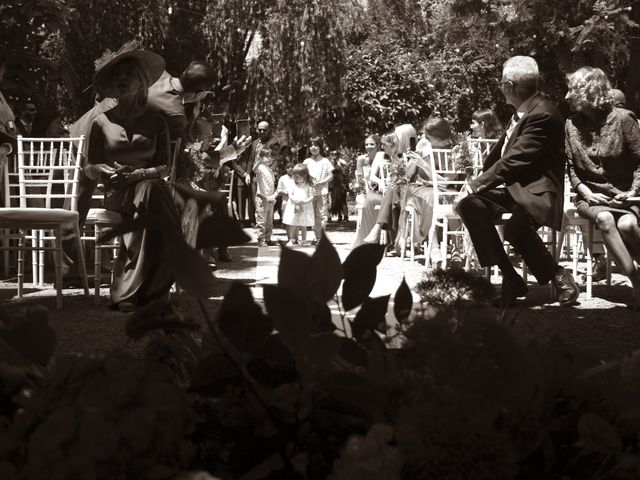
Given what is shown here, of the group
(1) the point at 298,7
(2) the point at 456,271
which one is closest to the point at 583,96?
(2) the point at 456,271

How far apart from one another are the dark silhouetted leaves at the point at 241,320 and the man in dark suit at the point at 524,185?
280 inches

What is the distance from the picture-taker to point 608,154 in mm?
8930

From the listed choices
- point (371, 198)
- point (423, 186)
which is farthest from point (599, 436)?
point (371, 198)

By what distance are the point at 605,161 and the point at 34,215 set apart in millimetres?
4300

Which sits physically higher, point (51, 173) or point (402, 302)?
point (51, 173)

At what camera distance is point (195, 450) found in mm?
831

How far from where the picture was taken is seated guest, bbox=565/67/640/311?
873 centimetres

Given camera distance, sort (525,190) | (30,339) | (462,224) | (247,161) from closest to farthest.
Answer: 1. (30,339)
2. (525,190)
3. (462,224)
4. (247,161)

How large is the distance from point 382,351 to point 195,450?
0.61 feet

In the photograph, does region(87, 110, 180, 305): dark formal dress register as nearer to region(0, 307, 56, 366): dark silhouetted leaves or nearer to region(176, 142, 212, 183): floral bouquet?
region(176, 142, 212, 183): floral bouquet

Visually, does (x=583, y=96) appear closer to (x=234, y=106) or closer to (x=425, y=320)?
(x=425, y=320)

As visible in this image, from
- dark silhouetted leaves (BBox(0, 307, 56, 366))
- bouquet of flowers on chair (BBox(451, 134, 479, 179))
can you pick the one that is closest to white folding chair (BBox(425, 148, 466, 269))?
bouquet of flowers on chair (BBox(451, 134, 479, 179))

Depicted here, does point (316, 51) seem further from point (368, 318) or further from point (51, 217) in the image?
point (368, 318)

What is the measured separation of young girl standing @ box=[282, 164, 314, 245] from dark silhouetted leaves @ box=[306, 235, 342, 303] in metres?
16.6
